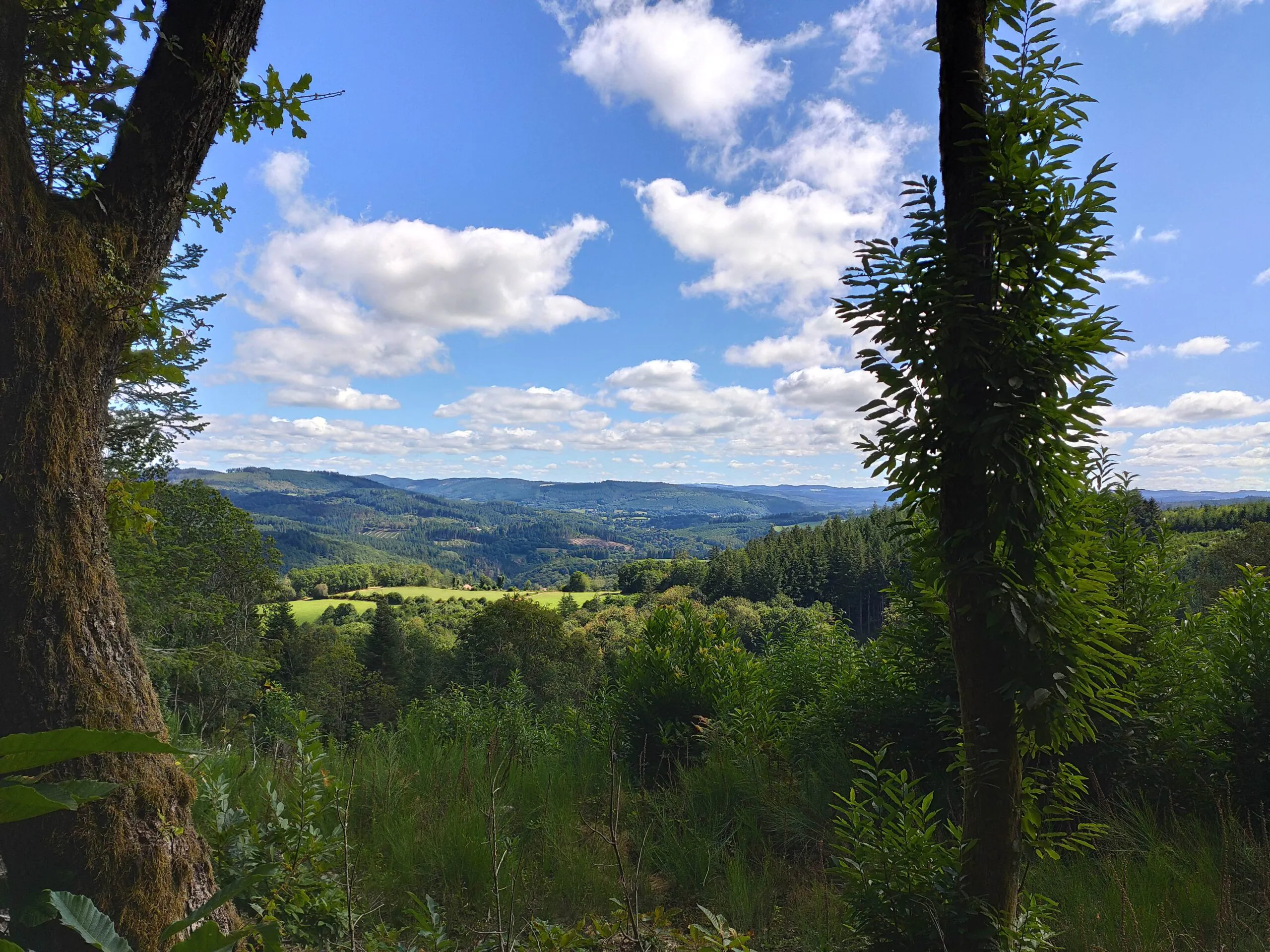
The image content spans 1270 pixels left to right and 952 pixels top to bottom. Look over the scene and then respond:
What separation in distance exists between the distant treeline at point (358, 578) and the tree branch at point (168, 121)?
3882 inches

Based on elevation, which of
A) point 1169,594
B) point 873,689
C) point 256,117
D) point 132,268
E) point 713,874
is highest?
point 256,117

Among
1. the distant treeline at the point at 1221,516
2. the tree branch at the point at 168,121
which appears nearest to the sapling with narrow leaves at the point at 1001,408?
the tree branch at the point at 168,121

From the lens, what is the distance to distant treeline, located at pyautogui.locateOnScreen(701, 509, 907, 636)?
202 feet

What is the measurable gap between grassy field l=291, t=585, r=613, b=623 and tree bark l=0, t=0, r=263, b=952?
214 ft

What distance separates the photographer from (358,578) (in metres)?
107

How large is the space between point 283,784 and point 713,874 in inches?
113

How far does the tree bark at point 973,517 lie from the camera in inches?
80.0

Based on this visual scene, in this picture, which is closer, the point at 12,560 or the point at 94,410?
→ the point at 12,560

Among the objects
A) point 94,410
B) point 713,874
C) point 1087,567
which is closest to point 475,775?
point 713,874

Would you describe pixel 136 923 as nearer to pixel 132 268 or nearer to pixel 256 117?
pixel 132 268

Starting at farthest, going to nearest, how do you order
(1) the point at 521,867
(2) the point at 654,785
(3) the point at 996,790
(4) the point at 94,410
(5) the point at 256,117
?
(2) the point at 654,785 < (1) the point at 521,867 < (5) the point at 256,117 < (4) the point at 94,410 < (3) the point at 996,790

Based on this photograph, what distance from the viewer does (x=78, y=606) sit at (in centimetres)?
228

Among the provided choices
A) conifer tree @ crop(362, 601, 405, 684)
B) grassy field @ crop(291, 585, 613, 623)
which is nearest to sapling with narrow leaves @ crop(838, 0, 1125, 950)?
conifer tree @ crop(362, 601, 405, 684)

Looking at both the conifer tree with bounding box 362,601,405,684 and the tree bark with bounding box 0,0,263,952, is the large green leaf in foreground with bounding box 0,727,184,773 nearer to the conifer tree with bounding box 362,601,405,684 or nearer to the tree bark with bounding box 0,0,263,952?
the tree bark with bounding box 0,0,263,952
